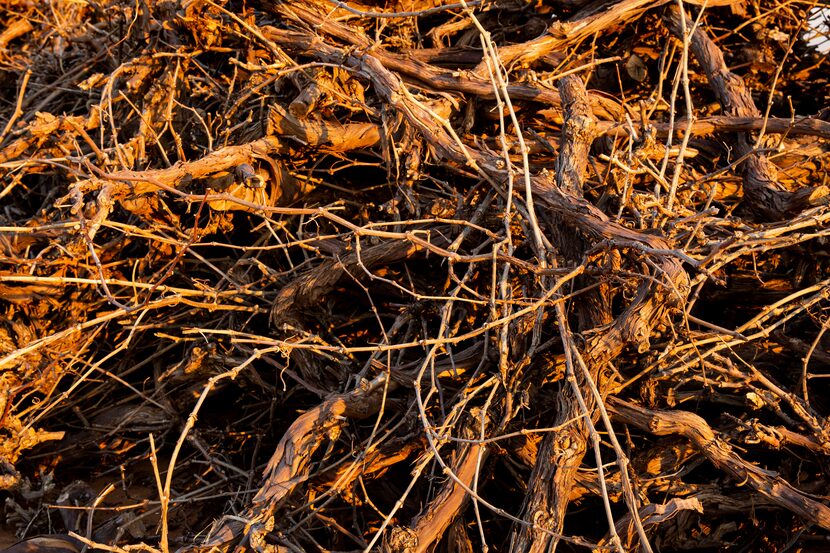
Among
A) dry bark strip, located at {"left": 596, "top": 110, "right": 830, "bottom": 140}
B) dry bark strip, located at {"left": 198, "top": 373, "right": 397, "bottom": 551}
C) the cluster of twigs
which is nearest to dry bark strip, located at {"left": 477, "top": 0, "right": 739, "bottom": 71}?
the cluster of twigs

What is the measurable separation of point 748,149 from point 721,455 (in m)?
1.10

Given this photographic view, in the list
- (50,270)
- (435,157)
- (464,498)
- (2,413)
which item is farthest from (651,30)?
(2,413)

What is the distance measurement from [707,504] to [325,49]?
177 centimetres

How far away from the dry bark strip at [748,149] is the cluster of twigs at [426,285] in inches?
0.6

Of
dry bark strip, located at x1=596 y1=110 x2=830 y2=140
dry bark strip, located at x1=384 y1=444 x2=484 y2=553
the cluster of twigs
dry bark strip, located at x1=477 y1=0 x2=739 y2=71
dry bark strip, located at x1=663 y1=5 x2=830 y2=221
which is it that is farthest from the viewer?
dry bark strip, located at x1=477 y1=0 x2=739 y2=71

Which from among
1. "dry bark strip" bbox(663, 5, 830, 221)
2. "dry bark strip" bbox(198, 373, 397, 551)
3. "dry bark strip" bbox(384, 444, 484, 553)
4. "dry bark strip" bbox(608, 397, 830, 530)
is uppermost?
"dry bark strip" bbox(663, 5, 830, 221)

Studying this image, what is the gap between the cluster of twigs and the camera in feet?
6.37

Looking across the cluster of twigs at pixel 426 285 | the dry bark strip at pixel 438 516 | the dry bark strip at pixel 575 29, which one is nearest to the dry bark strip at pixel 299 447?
the cluster of twigs at pixel 426 285

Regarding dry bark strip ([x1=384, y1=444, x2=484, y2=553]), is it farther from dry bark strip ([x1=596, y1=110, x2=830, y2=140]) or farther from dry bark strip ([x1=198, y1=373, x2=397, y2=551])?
dry bark strip ([x1=596, y1=110, x2=830, y2=140])

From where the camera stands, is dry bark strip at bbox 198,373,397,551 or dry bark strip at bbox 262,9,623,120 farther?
dry bark strip at bbox 262,9,623,120

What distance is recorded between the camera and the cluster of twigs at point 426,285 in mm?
1942

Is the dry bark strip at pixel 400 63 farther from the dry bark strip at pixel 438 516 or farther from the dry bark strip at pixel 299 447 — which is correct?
the dry bark strip at pixel 438 516

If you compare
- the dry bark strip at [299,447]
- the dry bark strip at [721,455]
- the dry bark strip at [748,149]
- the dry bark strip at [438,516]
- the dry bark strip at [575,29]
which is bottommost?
the dry bark strip at [721,455]

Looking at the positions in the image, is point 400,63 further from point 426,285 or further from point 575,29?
point 426,285
